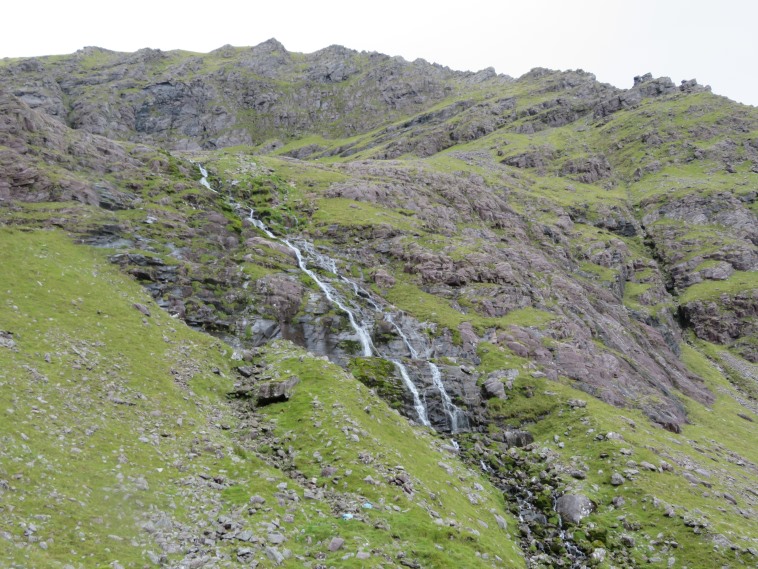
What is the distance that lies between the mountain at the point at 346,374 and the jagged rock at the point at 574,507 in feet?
0.85

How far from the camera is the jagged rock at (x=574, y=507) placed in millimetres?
31578

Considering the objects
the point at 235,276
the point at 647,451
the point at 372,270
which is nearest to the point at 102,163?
the point at 235,276

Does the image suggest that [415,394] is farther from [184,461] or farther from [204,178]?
[204,178]

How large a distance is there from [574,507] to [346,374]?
19.0 metres

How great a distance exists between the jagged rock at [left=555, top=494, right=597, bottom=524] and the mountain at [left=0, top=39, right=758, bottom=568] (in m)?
0.26

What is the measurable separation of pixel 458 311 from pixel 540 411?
67.0 feet

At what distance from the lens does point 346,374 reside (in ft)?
132

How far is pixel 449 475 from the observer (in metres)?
32.5

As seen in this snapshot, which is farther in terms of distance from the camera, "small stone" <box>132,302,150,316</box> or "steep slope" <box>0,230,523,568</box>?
"small stone" <box>132,302,150,316</box>

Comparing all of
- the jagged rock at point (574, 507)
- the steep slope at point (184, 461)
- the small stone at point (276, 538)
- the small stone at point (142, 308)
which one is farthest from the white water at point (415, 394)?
the small stone at point (276, 538)

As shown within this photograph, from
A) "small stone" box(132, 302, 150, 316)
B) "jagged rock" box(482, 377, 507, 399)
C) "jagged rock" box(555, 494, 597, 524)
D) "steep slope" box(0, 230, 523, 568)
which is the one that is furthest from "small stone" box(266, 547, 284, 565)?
"jagged rock" box(482, 377, 507, 399)

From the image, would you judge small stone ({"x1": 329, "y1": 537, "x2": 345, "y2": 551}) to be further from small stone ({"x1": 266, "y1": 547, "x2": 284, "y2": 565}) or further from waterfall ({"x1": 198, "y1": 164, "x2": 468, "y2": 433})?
waterfall ({"x1": 198, "y1": 164, "x2": 468, "y2": 433})

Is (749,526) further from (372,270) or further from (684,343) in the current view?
(684,343)

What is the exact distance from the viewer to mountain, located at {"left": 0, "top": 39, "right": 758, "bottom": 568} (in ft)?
68.7
